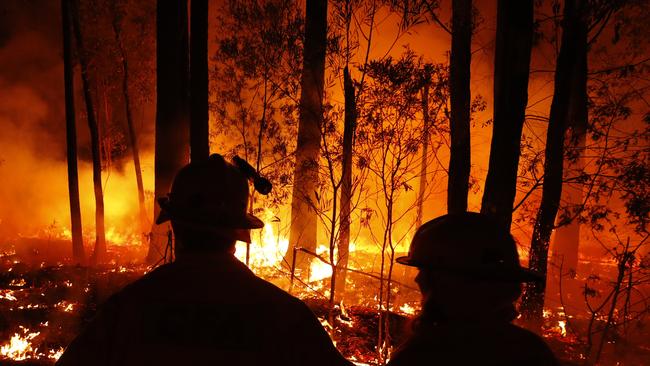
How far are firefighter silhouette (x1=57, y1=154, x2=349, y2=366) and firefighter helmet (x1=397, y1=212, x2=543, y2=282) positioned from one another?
0.62 meters

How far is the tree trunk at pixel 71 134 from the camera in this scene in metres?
14.1

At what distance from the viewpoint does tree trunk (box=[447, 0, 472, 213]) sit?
880cm

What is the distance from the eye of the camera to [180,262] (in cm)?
200

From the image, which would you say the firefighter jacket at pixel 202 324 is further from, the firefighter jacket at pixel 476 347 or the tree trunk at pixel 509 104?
the tree trunk at pixel 509 104

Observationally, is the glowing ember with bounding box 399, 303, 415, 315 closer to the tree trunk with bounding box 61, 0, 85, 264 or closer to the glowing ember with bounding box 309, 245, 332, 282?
the glowing ember with bounding box 309, 245, 332, 282

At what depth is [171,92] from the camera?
41.4 ft

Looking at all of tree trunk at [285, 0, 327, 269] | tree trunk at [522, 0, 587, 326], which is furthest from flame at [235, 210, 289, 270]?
tree trunk at [522, 0, 587, 326]

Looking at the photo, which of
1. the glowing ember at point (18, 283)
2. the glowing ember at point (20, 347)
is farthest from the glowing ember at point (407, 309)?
the glowing ember at point (18, 283)

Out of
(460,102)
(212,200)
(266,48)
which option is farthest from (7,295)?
(460,102)

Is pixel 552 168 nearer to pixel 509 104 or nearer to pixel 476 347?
pixel 509 104

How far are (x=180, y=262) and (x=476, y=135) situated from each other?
22431mm

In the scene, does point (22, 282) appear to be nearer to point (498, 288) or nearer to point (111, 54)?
point (111, 54)

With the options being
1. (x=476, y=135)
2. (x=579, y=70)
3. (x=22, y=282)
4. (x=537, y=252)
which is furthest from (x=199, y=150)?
(x=476, y=135)

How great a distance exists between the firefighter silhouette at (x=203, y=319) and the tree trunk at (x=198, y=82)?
8.16 meters
